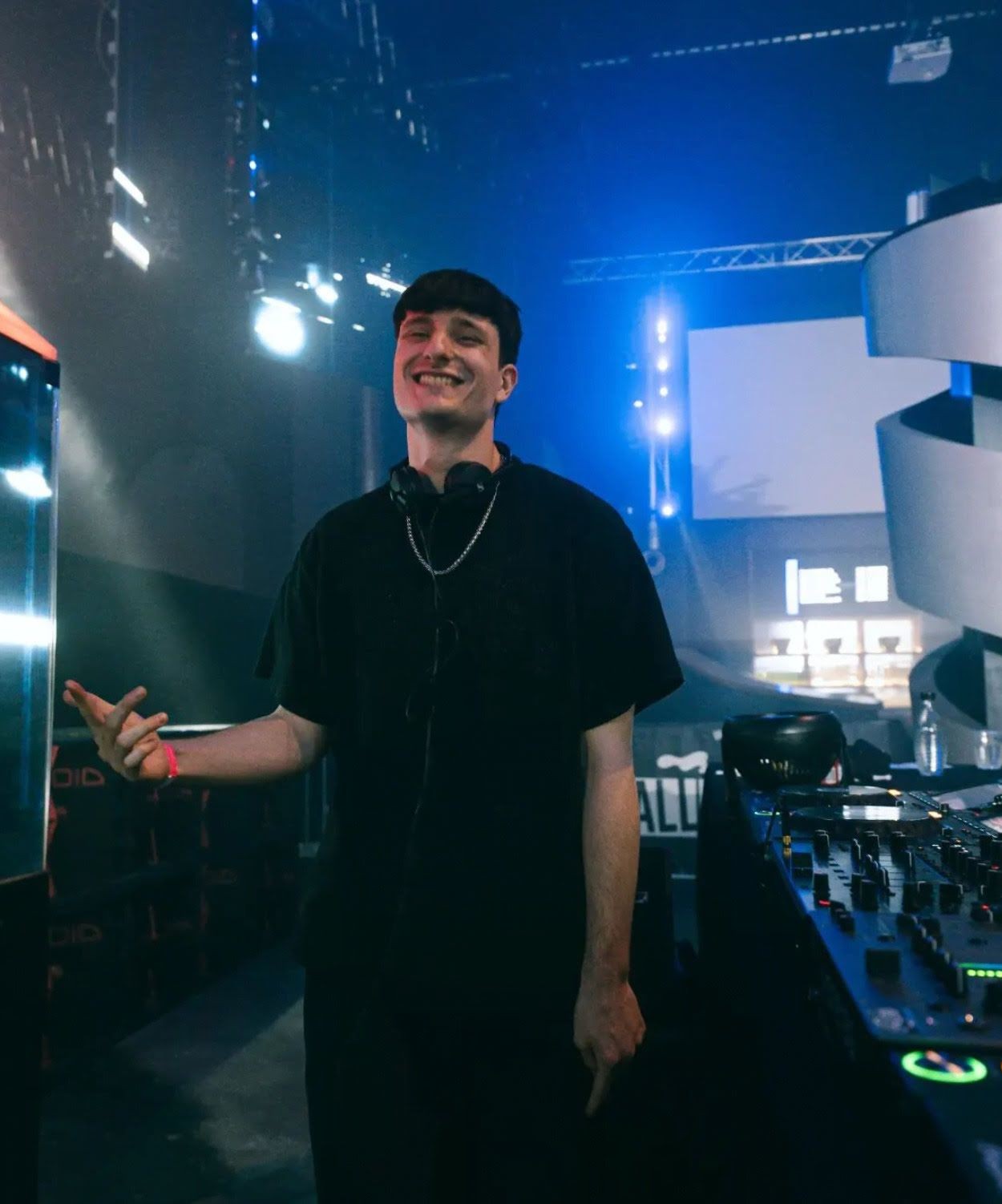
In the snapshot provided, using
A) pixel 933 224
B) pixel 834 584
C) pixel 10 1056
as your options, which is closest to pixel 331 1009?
pixel 10 1056

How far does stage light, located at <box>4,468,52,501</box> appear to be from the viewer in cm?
204

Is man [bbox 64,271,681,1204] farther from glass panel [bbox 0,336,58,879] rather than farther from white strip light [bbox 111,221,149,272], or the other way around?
white strip light [bbox 111,221,149,272]

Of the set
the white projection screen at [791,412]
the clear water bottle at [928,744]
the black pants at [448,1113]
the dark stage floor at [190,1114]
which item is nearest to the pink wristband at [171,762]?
the black pants at [448,1113]

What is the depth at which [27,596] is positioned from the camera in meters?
2.02

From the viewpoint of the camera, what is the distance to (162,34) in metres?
4.21

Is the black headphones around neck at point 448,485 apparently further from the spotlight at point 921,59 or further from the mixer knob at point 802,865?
the spotlight at point 921,59

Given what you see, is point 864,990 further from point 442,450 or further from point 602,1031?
point 442,450

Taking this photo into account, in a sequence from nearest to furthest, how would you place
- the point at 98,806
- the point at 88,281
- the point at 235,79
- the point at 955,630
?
1. the point at 98,806
2. the point at 88,281
3. the point at 235,79
4. the point at 955,630

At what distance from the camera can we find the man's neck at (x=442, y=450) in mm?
1341

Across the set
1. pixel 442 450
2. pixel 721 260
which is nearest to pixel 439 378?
pixel 442 450

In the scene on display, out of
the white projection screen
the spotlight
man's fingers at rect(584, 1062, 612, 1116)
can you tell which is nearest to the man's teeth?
man's fingers at rect(584, 1062, 612, 1116)

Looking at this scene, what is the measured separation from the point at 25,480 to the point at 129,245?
2406 mm

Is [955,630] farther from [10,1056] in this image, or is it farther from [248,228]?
[10,1056]

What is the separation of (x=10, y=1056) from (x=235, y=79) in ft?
17.0
